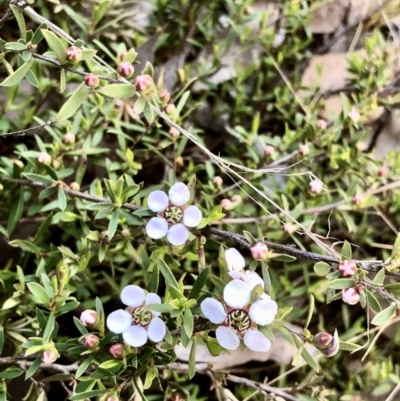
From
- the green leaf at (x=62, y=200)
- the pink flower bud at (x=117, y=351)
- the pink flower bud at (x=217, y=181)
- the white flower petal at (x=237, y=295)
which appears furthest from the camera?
the pink flower bud at (x=217, y=181)

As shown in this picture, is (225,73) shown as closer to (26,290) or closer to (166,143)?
(166,143)

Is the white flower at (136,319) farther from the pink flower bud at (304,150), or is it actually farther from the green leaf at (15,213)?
the pink flower bud at (304,150)

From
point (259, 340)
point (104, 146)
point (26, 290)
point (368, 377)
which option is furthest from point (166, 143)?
point (368, 377)

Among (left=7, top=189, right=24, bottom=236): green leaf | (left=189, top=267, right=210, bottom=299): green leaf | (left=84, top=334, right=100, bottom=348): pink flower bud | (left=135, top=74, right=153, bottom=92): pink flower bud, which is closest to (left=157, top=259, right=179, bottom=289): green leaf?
(left=189, top=267, right=210, bottom=299): green leaf

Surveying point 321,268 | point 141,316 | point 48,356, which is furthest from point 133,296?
point 321,268

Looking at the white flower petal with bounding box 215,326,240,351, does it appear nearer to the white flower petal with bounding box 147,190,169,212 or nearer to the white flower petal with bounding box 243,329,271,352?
the white flower petal with bounding box 243,329,271,352

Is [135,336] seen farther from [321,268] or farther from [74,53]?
[74,53]

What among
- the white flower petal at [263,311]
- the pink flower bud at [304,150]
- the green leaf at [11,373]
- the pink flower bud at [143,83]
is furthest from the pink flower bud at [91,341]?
the pink flower bud at [304,150]
